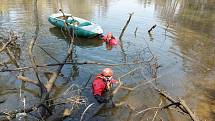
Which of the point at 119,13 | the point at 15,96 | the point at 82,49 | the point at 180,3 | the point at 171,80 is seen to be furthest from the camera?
the point at 180,3

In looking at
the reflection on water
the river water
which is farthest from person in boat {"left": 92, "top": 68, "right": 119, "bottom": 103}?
the reflection on water

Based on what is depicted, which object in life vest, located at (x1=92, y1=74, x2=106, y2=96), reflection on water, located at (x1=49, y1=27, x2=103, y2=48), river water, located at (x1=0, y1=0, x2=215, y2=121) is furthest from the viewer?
reflection on water, located at (x1=49, y1=27, x2=103, y2=48)

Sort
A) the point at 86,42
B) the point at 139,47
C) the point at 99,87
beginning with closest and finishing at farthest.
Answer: the point at 99,87 → the point at 139,47 → the point at 86,42

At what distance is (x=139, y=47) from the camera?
68.0 ft

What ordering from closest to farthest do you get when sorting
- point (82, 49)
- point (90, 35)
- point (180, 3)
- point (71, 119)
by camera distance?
point (71, 119), point (82, 49), point (90, 35), point (180, 3)

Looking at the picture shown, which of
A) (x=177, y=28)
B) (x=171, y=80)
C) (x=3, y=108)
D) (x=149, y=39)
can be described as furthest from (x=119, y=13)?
(x=3, y=108)

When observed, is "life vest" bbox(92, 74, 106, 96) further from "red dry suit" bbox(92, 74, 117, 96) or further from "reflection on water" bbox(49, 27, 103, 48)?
"reflection on water" bbox(49, 27, 103, 48)

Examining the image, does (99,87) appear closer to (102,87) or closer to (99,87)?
(99,87)

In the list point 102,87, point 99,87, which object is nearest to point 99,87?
point 99,87

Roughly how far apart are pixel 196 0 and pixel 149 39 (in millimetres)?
27171

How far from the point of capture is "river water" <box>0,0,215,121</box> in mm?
13469

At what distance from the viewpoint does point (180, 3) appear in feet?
140

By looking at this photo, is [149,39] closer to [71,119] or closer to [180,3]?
[71,119]

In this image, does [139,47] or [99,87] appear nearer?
[99,87]
